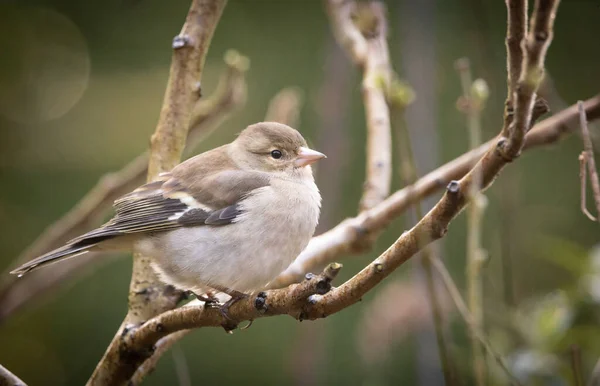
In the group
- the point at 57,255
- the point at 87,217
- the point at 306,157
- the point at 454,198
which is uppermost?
the point at 306,157

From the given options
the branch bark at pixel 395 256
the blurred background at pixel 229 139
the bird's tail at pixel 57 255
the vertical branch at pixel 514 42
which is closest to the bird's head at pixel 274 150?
the blurred background at pixel 229 139

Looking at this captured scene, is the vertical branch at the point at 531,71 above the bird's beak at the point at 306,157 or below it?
below

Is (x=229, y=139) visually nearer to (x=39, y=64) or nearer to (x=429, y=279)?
(x=39, y=64)

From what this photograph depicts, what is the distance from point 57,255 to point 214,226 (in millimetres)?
527

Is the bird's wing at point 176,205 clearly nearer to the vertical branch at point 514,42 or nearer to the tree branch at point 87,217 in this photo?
the tree branch at point 87,217

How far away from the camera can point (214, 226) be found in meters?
2.45

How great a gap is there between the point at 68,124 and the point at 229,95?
4.08 m

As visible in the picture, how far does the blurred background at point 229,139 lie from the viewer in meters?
3.78

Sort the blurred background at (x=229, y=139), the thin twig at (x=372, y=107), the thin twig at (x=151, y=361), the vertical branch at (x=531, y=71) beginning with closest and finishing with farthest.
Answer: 1. the vertical branch at (x=531, y=71)
2. the thin twig at (x=151, y=361)
3. the thin twig at (x=372, y=107)
4. the blurred background at (x=229, y=139)

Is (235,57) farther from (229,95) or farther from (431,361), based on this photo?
(431,361)

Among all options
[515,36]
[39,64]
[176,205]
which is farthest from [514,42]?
[39,64]

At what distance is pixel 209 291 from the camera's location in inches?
96.0

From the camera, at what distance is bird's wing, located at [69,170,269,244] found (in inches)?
97.0

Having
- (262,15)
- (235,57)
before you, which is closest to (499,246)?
(235,57)
